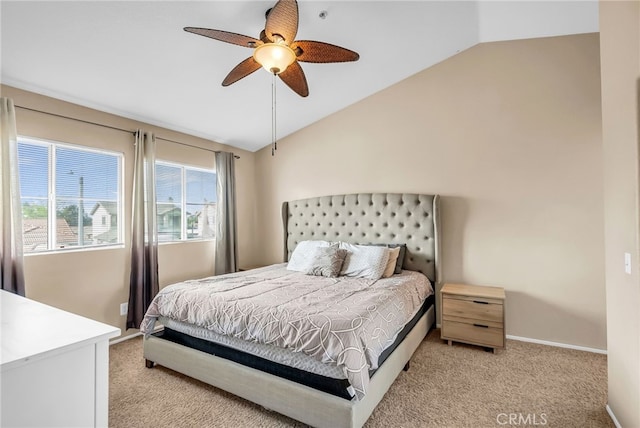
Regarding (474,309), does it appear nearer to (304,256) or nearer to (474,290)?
(474,290)

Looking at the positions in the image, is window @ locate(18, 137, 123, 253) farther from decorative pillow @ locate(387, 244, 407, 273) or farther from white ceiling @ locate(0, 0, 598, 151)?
decorative pillow @ locate(387, 244, 407, 273)

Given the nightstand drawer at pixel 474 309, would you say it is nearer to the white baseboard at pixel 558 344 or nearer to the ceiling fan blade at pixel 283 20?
the white baseboard at pixel 558 344

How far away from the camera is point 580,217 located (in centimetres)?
293

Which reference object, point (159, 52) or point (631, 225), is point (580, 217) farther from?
point (159, 52)

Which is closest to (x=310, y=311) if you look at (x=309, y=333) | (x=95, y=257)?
(x=309, y=333)

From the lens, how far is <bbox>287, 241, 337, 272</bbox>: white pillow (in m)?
3.51

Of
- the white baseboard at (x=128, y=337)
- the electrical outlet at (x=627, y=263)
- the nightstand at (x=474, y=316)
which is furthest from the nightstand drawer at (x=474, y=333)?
the white baseboard at (x=128, y=337)

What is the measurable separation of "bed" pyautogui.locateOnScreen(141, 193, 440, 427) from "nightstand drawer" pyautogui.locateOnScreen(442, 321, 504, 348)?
9.0 inches

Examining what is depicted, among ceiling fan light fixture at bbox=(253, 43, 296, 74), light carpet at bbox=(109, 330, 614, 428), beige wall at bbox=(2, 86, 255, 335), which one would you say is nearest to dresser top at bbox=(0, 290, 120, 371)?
light carpet at bbox=(109, 330, 614, 428)

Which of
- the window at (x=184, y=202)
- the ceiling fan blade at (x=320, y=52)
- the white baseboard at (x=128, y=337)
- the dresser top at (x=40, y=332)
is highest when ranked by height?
the ceiling fan blade at (x=320, y=52)

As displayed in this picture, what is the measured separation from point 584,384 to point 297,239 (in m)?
3.27

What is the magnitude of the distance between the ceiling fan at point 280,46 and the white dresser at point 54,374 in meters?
1.71

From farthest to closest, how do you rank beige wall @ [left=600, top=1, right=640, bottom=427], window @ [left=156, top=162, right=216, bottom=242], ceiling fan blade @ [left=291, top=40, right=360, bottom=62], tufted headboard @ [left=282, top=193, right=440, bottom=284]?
1. window @ [left=156, top=162, right=216, bottom=242]
2. tufted headboard @ [left=282, top=193, right=440, bottom=284]
3. ceiling fan blade @ [left=291, top=40, right=360, bottom=62]
4. beige wall @ [left=600, top=1, right=640, bottom=427]

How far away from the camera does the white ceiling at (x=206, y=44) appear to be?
85.4 inches
